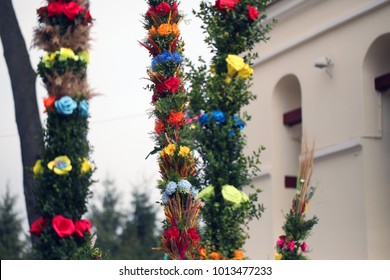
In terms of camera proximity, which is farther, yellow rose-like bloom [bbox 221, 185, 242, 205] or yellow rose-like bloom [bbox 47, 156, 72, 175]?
yellow rose-like bloom [bbox 221, 185, 242, 205]

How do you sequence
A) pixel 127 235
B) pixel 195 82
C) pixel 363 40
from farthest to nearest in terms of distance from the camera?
1. pixel 127 235
2. pixel 363 40
3. pixel 195 82

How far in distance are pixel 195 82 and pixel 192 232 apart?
5.01 ft

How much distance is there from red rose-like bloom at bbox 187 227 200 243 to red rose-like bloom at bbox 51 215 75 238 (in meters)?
1.56

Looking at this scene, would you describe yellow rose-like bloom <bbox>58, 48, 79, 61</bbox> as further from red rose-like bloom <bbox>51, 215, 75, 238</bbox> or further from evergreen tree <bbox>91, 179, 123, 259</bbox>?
evergreen tree <bbox>91, 179, 123, 259</bbox>

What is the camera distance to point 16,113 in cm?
1781

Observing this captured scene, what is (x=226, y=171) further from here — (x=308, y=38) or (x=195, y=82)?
(x=308, y=38)

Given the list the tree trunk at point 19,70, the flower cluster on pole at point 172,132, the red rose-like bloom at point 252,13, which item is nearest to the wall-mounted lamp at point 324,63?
the tree trunk at point 19,70

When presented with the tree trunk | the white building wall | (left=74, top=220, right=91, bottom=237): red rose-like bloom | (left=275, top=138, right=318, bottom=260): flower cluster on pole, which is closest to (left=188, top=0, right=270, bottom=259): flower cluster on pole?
(left=275, top=138, right=318, bottom=260): flower cluster on pole

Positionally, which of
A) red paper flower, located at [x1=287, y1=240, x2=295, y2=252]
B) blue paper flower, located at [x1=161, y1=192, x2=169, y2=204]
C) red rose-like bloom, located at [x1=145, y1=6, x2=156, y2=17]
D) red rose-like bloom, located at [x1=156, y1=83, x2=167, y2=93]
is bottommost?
red paper flower, located at [x1=287, y1=240, x2=295, y2=252]

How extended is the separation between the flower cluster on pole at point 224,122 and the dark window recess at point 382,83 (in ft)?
23.6

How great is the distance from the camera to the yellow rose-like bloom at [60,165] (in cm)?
1094

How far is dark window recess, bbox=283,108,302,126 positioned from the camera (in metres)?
22.3

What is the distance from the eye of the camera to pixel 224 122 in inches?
480
